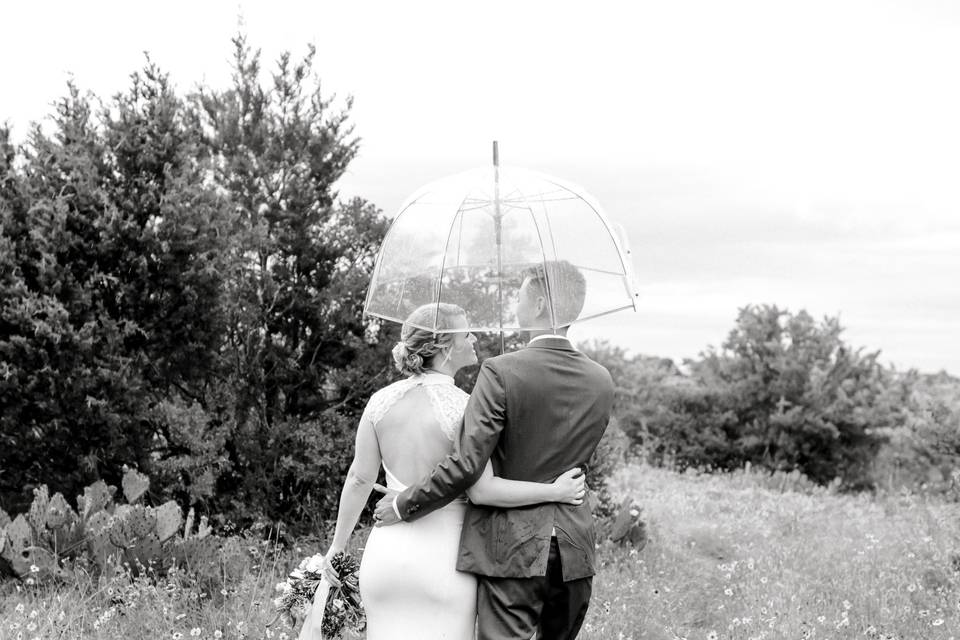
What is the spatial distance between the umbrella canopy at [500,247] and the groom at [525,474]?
532 mm

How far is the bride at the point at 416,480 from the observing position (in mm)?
3787

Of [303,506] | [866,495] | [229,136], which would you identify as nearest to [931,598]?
[303,506]

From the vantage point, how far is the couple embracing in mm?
3639

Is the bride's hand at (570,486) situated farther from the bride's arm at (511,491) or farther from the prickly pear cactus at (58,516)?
the prickly pear cactus at (58,516)

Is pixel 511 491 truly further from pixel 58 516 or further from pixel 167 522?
pixel 58 516

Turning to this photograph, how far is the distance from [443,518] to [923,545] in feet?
23.0

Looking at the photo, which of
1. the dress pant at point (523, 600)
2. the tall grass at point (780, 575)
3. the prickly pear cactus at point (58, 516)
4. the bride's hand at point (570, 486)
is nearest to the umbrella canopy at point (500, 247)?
the bride's hand at point (570, 486)

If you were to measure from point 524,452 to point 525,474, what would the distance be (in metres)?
0.08

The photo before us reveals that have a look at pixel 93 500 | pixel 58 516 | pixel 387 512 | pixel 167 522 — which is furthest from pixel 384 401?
pixel 93 500

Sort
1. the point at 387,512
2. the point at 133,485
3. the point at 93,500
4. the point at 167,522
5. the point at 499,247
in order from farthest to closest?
1. the point at 133,485
2. the point at 93,500
3. the point at 167,522
4. the point at 499,247
5. the point at 387,512

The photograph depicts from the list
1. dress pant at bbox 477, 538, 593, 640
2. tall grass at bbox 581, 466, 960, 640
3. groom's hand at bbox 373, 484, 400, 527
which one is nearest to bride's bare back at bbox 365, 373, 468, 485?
groom's hand at bbox 373, 484, 400, 527

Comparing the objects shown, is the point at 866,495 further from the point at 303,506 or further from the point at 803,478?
the point at 303,506

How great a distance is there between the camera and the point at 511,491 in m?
3.64

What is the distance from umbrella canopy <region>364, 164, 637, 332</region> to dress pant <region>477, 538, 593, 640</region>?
1092mm
